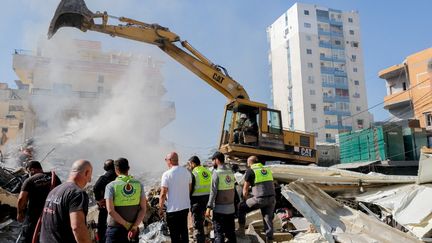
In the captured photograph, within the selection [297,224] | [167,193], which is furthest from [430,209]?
[167,193]

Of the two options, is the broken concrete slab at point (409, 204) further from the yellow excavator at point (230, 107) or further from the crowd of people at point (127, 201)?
the yellow excavator at point (230, 107)

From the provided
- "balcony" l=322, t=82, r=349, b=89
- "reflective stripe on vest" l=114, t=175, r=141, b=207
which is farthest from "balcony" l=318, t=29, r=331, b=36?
"reflective stripe on vest" l=114, t=175, r=141, b=207

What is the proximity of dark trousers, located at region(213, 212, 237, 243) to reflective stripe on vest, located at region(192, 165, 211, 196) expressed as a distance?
1.33ft

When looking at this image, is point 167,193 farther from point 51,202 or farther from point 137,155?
point 137,155

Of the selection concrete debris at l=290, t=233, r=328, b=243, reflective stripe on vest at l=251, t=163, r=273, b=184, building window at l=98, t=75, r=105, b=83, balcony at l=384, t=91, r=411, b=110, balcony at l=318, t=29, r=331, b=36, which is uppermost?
balcony at l=318, t=29, r=331, b=36

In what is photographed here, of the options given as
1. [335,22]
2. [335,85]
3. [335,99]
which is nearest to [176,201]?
[335,99]

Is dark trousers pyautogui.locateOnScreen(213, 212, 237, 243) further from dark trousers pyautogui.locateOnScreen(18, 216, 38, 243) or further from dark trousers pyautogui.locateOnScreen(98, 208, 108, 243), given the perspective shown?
dark trousers pyautogui.locateOnScreen(18, 216, 38, 243)

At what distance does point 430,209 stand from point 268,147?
5960mm

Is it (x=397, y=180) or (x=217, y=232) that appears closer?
(x=217, y=232)

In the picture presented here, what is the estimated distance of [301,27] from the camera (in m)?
63.4

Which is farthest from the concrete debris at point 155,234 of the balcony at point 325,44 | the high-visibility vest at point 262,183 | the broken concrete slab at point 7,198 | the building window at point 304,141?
the balcony at point 325,44

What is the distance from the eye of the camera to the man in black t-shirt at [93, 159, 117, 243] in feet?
16.9

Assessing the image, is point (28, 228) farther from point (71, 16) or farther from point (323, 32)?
point (323, 32)

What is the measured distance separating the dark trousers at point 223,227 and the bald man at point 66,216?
282 cm
